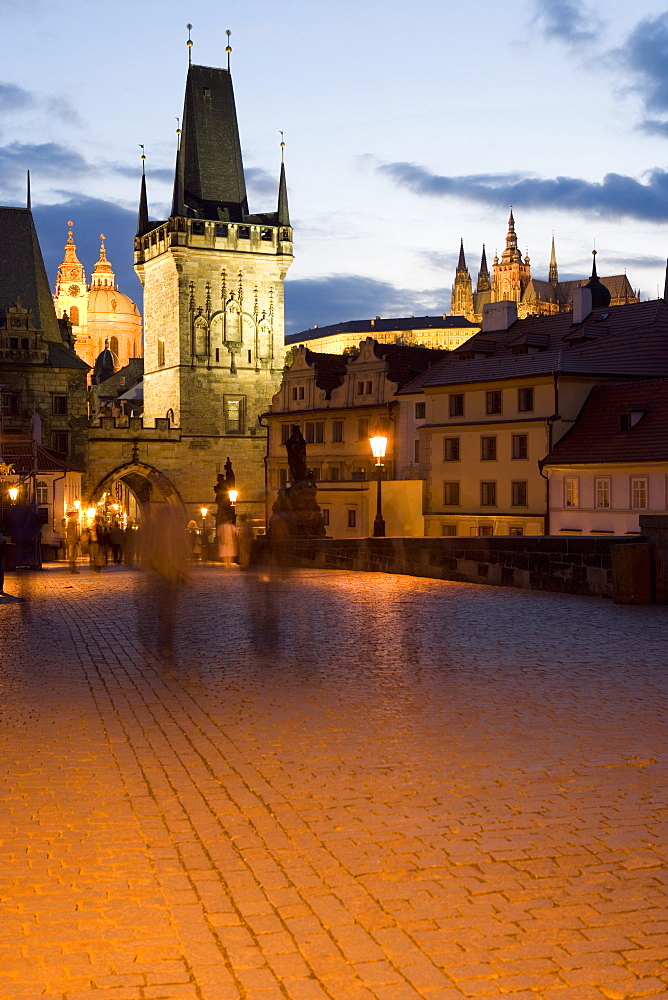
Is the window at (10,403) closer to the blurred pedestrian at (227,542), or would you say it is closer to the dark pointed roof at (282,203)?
the dark pointed roof at (282,203)

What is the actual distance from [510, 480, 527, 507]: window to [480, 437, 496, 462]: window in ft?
5.44

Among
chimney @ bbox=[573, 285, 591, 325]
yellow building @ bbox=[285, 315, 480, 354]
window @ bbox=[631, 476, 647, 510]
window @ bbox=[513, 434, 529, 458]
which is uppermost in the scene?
yellow building @ bbox=[285, 315, 480, 354]

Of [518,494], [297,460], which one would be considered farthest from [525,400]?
[297,460]

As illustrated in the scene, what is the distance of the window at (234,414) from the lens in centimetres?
8075

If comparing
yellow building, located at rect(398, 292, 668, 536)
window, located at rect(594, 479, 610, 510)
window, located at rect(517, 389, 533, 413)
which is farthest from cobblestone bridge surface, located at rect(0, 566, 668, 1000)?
window, located at rect(517, 389, 533, 413)

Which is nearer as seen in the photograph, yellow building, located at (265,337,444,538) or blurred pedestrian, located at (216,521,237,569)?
blurred pedestrian, located at (216,521,237,569)

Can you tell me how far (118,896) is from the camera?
5547 millimetres

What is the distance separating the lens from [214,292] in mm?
81812

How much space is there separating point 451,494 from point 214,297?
3794cm

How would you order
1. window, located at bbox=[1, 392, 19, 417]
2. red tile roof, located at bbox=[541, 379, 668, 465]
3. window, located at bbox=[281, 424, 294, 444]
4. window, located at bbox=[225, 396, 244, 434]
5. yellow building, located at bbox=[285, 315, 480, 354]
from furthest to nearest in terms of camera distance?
yellow building, located at bbox=[285, 315, 480, 354] < window, located at bbox=[225, 396, 244, 434] < window, located at bbox=[1, 392, 19, 417] < window, located at bbox=[281, 424, 294, 444] < red tile roof, located at bbox=[541, 379, 668, 465]

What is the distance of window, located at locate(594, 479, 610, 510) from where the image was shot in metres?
40.1

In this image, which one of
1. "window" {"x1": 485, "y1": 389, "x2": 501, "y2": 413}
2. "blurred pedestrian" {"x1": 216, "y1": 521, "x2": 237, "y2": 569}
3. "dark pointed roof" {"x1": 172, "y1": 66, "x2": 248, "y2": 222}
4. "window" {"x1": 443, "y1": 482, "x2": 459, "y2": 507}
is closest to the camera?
"blurred pedestrian" {"x1": 216, "y1": 521, "x2": 237, "y2": 569}

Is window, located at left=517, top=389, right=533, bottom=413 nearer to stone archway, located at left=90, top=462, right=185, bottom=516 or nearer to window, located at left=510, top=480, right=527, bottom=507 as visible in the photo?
window, located at left=510, top=480, right=527, bottom=507

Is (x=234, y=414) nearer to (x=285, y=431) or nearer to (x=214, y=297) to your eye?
(x=214, y=297)
